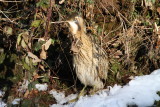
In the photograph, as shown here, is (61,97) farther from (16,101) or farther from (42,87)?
(16,101)

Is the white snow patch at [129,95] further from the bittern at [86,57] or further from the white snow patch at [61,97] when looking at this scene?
the bittern at [86,57]

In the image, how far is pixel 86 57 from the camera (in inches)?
147

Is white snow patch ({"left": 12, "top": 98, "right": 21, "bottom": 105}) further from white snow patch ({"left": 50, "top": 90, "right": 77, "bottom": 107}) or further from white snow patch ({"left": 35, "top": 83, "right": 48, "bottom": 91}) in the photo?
white snow patch ({"left": 50, "top": 90, "right": 77, "bottom": 107})

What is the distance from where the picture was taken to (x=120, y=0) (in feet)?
15.7

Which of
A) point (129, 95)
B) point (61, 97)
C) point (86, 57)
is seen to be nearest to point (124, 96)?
point (129, 95)

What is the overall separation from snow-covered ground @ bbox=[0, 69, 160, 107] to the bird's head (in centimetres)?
85

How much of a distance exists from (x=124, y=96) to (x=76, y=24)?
102 centimetres

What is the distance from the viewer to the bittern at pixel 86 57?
11.8 feet

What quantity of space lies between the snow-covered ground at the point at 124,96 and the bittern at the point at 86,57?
20cm

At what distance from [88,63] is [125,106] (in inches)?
26.1

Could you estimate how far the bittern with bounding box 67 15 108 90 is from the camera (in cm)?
358

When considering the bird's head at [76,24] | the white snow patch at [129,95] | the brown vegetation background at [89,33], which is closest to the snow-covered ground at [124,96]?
the white snow patch at [129,95]

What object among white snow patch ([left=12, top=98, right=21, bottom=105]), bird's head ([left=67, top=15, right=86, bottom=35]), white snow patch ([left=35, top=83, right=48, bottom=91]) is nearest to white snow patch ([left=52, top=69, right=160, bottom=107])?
white snow patch ([left=35, top=83, right=48, bottom=91])

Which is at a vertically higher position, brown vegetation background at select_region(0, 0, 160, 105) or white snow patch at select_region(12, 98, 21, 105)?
brown vegetation background at select_region(0, 0, 160, 105)
